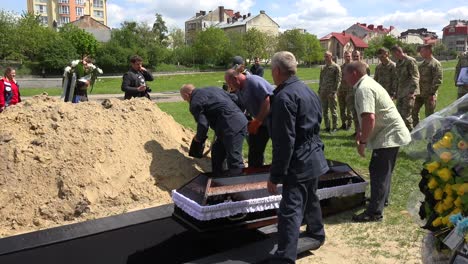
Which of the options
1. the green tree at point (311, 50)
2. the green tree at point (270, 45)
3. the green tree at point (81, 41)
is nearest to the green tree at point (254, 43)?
the green tree at point (270, 45)

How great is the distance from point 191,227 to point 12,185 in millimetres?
2787

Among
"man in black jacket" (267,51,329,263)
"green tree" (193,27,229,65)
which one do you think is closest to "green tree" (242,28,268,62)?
"green tree" (193,27,229,65)

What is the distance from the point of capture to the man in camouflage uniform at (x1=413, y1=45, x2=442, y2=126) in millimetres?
9102

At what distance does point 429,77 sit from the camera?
9273mm

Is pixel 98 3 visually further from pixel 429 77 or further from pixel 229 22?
pixel 429 77

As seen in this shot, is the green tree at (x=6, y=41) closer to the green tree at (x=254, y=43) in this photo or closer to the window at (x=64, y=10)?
the green tree at (x=254, y=43)

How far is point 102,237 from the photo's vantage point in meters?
4.65

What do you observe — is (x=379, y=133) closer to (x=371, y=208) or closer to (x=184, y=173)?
(x=371, y=208)

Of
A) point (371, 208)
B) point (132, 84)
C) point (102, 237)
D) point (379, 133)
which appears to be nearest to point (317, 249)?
point (371, 208)

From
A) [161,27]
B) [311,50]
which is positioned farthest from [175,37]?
[311,50]

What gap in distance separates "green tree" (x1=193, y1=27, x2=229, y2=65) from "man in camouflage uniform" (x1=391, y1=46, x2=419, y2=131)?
2127 inches

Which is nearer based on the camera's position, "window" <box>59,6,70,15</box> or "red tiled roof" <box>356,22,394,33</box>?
"window" <box>59,6,70,15</box>

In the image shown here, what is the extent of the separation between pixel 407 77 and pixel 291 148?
6.40 metres

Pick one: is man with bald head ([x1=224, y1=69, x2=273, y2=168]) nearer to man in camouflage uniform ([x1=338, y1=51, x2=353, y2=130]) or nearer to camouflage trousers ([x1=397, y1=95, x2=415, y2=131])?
camouflage trousers ([x1=397, y1=95, x2=415, y2=131])
